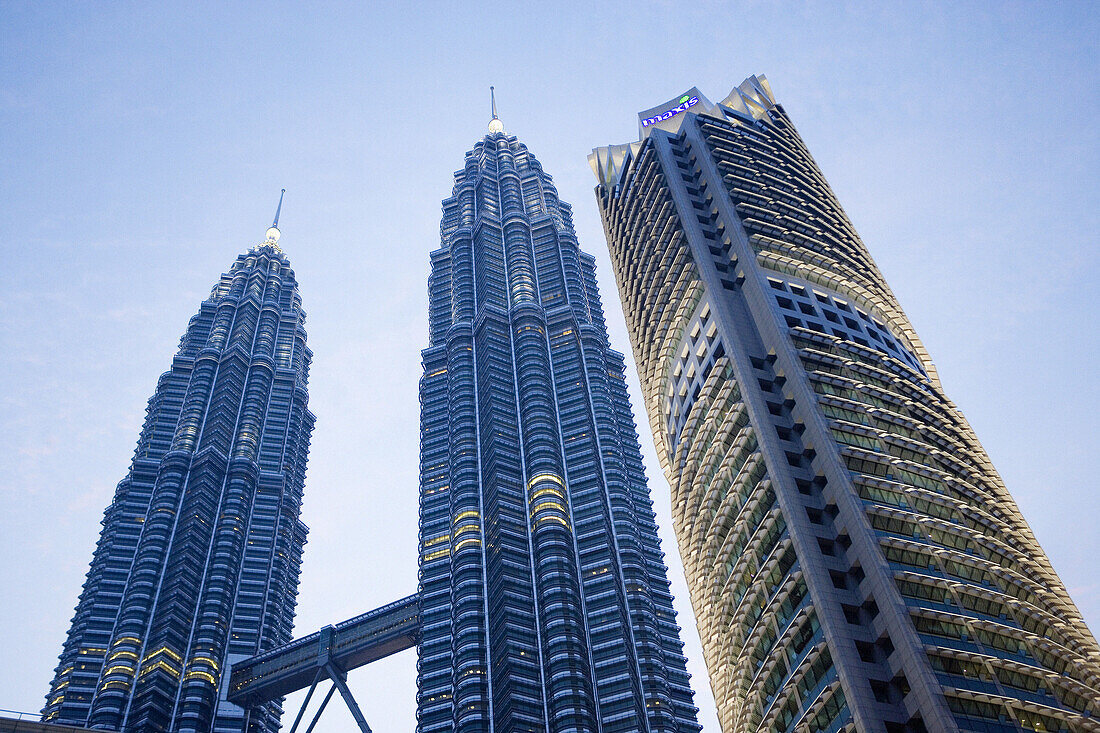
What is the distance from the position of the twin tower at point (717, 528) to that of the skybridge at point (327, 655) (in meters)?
4.42


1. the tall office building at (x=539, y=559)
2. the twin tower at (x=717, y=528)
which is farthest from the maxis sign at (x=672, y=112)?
the tall office building at (x=539, y=559)

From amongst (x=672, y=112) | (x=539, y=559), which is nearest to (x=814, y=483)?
(x=672, y=112)

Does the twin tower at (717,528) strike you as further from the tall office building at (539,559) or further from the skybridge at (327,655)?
the skybridge at (327,655)

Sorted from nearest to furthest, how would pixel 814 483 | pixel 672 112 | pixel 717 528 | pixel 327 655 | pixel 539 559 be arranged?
1. pixel 814 483
2. pixel 717 528
3. pixel 672 112
4. pixel 539 559
5. pixel 327 655

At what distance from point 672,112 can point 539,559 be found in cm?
6871

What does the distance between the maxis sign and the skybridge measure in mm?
98196

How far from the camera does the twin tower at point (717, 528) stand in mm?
75562

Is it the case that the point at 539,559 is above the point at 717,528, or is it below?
above

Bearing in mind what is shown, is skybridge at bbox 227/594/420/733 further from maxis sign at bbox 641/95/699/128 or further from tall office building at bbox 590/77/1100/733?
maxis sign at bbox 641/95/699/128

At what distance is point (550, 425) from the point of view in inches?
7062

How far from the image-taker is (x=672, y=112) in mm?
138875

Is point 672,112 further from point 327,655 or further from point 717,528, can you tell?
Result: point 327,655

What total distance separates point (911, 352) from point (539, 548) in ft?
226

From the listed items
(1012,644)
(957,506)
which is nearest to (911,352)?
(957,506)
